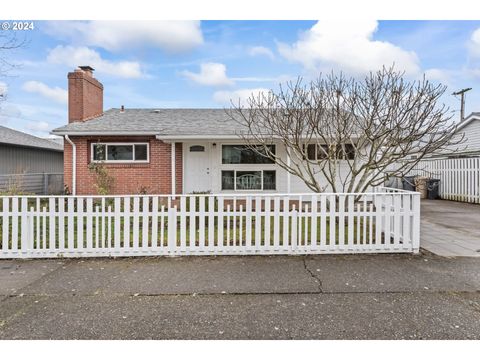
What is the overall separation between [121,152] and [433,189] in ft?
47.6

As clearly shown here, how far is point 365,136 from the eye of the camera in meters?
6.73

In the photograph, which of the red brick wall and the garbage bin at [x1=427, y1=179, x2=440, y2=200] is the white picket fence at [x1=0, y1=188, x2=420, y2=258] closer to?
the red brick wall

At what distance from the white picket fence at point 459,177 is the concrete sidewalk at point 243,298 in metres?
10.0

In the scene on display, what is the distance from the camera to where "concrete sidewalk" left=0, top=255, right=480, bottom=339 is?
2949 millimetres

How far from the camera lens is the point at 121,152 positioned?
38.0 feet

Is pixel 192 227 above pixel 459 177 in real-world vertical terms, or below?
below

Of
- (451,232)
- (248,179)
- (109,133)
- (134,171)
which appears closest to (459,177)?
(451,232)

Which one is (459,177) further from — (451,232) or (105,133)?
(105,133)

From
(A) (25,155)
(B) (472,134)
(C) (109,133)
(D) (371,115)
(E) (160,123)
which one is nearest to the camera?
(D) (371,115)

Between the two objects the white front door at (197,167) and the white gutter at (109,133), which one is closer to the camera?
the white gutter at (109,133)

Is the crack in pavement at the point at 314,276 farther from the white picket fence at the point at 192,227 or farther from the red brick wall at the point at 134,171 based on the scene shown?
the red brick wall at the point at 134,171

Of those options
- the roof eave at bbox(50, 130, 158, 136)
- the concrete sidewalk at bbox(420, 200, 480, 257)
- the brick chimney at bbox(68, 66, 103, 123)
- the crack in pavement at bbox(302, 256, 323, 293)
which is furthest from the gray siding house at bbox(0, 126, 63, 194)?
the concrete sidewalk at bbox(420, 200, 480, 257)

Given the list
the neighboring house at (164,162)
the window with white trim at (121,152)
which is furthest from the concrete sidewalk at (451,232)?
the window with white trim at (121,152)

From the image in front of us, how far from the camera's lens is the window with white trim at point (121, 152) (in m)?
11.5
